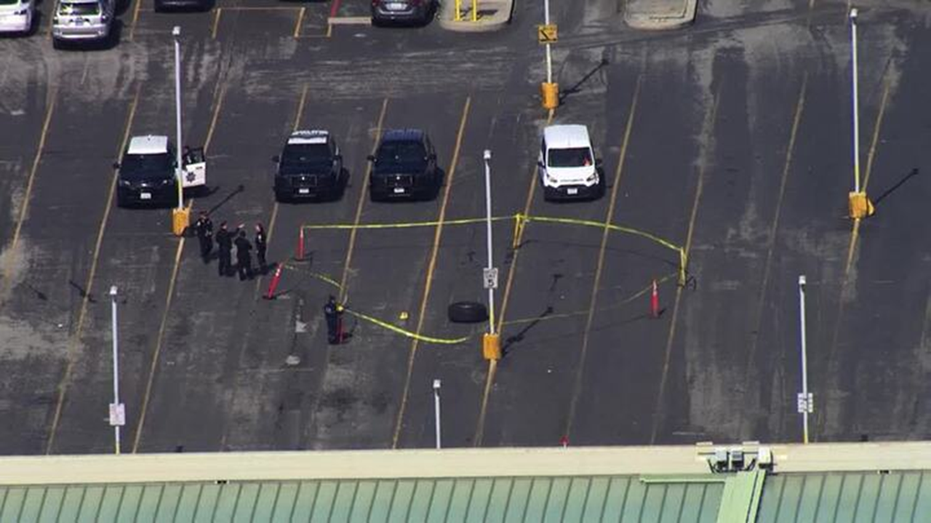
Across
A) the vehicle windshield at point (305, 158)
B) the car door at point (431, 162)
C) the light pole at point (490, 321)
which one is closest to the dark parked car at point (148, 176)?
the vehicle windshield at point (305, 158)

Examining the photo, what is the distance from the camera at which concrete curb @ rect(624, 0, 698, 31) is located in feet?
412

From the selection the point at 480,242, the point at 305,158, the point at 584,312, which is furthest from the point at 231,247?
the point at 584,312

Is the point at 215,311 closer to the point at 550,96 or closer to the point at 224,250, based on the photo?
the point at 224,250

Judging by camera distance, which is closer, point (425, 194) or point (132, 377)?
point (132, 377)

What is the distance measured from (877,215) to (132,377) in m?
23.9

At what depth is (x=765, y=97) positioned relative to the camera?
395 ft

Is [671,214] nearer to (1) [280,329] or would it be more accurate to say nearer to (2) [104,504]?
(1) [280,329]

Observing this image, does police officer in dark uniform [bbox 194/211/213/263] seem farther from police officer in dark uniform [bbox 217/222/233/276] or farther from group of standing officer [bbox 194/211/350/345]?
police officer in dark uniform [bbox 217/222/233/276]

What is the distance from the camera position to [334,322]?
351ft

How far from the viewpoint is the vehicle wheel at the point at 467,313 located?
4235 inches

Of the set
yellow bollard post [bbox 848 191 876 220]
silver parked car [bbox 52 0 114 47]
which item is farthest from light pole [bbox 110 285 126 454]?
yellow bollard post [bbox 848 191 876 220]

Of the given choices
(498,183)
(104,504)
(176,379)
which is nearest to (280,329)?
(176,379)

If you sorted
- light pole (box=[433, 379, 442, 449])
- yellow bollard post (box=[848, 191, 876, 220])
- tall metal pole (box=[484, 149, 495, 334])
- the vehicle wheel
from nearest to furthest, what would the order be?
light pole (box=[433, 379, 442, 449]), tall metal pole (box=[484, 149, 495, 334]), the vehicle wheel, yellow bollard post (box=[848, 191, 876, 220])

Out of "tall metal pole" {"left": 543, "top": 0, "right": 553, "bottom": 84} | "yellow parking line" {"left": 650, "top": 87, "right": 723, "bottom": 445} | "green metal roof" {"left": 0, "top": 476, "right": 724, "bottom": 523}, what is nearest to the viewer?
"green metal roof" {"left": 0, "top": 476, "right": 724, "bottom": 523}
